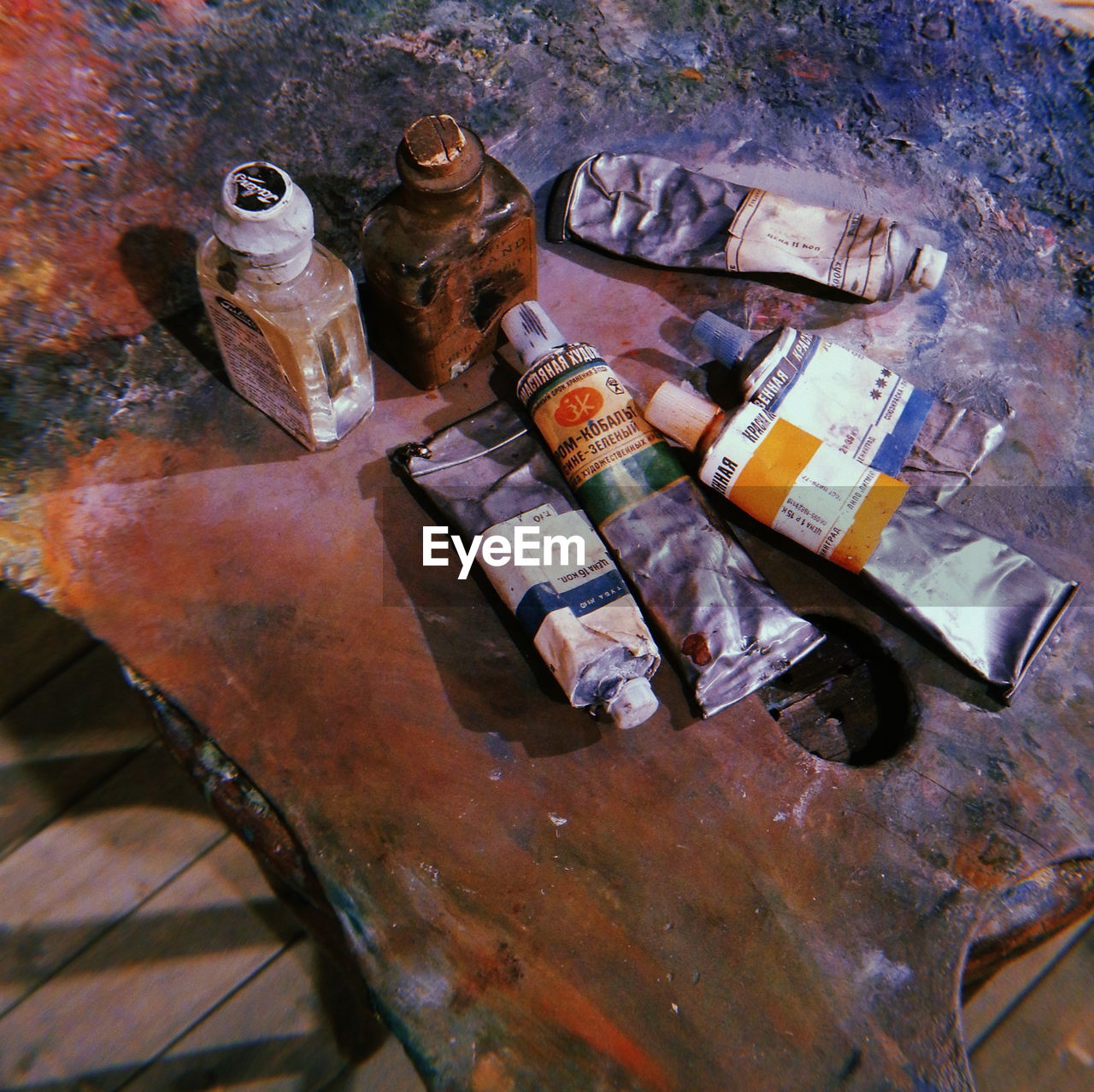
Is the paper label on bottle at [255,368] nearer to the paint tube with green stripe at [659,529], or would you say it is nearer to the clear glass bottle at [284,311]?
the clear glass bottle at [284,311]

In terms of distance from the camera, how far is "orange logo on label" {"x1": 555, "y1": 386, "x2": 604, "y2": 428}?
0.76 meters

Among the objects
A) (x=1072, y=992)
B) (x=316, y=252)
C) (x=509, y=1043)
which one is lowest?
(x=1072, y=992)

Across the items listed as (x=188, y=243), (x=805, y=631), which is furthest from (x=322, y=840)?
(x=188, y=243)

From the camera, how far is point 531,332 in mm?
784

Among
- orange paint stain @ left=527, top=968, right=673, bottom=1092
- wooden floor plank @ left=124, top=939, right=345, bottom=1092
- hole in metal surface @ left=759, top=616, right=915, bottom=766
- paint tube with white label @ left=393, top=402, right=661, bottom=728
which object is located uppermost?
paint tube with white label @ left=393, top=402, right=661, bottom=728

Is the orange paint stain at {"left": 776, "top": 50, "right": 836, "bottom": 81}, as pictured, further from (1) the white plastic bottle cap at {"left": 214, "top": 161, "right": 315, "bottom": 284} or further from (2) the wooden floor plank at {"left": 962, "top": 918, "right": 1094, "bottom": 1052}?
(2) the wooden floor plank at {"left": 962, "top": 918, "right": 1094, "bottom": 1052}

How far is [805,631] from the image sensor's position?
735 mm

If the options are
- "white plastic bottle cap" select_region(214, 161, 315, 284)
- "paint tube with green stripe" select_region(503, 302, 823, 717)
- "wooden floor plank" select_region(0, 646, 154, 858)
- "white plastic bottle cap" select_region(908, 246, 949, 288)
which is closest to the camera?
"white plastic bottle cap" select_region(214, 161, 315, 284)

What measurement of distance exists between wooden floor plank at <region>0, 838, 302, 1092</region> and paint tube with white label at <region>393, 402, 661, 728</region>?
592 mm

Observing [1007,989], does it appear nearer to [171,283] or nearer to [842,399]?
[842,399]

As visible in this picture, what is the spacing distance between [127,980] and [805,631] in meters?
0.85

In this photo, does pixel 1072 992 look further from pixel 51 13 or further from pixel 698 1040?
pixel 51 13

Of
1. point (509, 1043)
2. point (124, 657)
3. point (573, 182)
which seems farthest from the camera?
point (573, 182)

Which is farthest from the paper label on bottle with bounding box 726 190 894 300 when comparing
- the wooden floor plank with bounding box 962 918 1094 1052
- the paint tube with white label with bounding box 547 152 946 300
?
the wooden floor plank with bounding box 962 918 1094 1052
